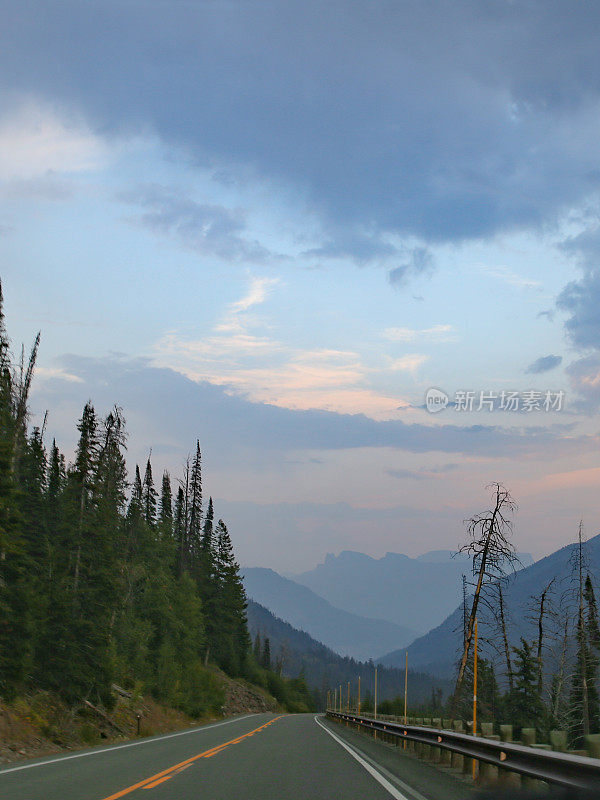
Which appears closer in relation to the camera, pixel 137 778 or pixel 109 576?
pixel 137 778

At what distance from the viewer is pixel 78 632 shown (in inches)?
1321

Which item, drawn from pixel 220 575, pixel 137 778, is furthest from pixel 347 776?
pixel 220 575

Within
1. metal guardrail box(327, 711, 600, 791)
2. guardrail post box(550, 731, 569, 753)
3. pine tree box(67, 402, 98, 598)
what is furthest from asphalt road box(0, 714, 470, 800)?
pine tree box(67, 402, 98, 598)

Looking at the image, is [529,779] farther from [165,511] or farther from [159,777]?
[165,511]

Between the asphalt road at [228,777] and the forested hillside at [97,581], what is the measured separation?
1227cm

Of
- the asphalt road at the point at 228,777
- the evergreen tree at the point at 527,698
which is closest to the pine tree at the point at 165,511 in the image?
the evergreen tree at the point at 527,698

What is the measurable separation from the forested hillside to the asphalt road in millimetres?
12274

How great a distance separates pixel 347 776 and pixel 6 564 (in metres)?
20.5

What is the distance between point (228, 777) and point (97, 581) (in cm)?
2583

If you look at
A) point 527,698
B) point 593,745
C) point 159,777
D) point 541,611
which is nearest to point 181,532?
point 527,698

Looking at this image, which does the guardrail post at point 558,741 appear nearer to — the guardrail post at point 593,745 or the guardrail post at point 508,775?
the guardrail post at point 508,775

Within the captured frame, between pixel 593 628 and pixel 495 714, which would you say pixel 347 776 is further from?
pixel 495 714

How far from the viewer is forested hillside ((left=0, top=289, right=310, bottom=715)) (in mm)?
30750

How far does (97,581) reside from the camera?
3719 centimetres
